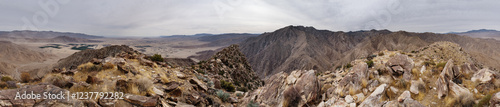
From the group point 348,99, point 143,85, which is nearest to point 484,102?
point 348,99

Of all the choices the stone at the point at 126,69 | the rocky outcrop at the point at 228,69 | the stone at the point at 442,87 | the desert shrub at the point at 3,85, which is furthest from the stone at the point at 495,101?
the rocky outcrop at the point at 228,69

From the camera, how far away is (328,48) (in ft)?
523

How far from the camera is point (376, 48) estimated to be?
122m

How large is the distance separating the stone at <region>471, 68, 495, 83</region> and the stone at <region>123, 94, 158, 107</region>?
39.0ft

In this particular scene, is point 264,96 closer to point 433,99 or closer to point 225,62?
point 433,99

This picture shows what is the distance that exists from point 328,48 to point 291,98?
164 m

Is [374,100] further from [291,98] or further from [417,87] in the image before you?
[291,98]

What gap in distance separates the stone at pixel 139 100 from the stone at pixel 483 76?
1190 cm

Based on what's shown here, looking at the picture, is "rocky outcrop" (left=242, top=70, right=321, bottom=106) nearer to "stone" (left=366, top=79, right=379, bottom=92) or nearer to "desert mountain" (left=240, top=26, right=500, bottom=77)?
"stone" (left=366, top=79, right=379, bottom=92)

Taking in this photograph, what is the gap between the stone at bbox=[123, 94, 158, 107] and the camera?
6593 mm

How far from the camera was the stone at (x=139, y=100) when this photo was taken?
21.6ft

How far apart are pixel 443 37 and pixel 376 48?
91.5 m

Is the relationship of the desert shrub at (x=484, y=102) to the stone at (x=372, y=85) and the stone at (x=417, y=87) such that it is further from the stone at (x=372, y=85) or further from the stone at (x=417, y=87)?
the stone at (x=372, y=85)

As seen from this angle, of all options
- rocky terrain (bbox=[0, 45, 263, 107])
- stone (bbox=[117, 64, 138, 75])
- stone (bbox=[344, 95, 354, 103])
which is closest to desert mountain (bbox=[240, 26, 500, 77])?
rocky terrain (bbox=[0, 45, 263, 107])
